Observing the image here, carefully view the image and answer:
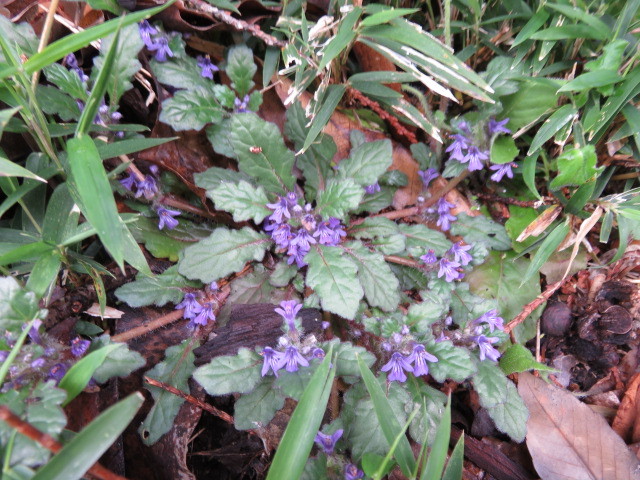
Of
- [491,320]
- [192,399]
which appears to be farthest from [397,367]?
[192,399]

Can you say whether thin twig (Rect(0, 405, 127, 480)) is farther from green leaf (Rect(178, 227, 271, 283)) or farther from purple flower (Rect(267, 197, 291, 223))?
purple flower (Rect(267, 197, 291, 223))

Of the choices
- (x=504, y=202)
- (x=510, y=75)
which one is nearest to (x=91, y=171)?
(x=510, y=75)

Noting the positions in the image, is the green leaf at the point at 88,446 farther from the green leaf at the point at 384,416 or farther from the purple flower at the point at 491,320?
the purple flower at the point at 491,320

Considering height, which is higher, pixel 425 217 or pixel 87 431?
pixel 87 431

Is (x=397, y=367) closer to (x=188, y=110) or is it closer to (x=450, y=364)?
(x=450, y=364)

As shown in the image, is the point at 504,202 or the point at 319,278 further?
the point at 504,202

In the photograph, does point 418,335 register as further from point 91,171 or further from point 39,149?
point 39,149

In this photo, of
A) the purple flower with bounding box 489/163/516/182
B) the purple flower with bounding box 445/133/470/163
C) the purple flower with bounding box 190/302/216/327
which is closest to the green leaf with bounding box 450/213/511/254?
the purple flower with bounding box 489/163/516/182

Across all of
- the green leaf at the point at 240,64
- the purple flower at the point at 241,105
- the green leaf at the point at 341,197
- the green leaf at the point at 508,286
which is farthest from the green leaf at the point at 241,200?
the green leaf at the point at 508,286

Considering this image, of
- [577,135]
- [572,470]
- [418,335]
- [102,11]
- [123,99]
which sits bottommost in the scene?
[572,470]
